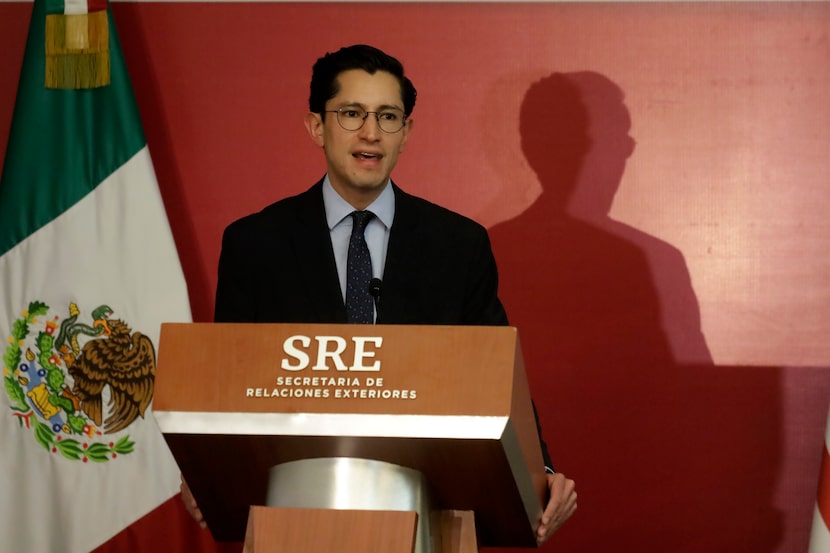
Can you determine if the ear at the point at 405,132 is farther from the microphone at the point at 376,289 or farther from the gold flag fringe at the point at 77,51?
the gold flag fringe at the point at 77,51

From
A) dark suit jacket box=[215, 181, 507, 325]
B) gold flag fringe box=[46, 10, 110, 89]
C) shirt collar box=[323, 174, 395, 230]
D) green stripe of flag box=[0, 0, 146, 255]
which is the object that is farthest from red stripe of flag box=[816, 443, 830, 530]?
gold flag fringe box=[46, 10, 110, 89]

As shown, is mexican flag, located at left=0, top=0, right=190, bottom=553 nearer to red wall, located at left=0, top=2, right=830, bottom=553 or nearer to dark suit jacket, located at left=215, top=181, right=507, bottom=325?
red wall, located at left=0, top=2, right=830, bottom=553

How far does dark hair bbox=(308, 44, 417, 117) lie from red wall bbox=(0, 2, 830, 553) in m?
1.15

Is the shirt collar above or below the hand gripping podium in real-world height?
above

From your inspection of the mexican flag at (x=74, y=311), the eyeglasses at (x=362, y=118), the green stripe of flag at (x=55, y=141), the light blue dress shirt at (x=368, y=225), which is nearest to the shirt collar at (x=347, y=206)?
the light blue dress shirt at (x=368, y=225)

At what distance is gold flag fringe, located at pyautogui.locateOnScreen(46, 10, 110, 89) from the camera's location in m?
3.23

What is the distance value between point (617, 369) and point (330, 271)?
1.43 meters

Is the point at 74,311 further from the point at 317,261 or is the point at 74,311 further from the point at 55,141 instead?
the point at 317,261

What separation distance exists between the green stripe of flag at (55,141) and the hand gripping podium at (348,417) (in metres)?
1.87

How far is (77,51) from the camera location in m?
3.24

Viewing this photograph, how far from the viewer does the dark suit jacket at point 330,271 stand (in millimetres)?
2049

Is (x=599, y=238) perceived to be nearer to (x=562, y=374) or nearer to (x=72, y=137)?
(x=562, y=374)

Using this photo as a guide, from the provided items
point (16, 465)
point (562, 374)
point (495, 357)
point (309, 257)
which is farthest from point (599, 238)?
point (495, 357)

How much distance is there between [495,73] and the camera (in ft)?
11.2
